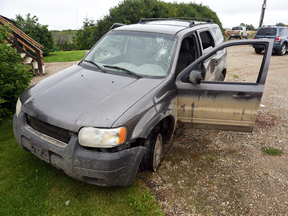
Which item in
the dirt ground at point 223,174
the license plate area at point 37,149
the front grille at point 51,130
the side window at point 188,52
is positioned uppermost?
the side window at point 188,52

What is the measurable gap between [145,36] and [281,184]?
9.82 ft

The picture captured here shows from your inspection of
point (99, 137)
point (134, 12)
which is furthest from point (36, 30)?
point (99, 137)

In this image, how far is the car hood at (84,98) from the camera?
2.44 metres

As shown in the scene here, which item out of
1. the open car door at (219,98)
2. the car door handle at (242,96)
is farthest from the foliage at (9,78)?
the car door handle at (242,96)

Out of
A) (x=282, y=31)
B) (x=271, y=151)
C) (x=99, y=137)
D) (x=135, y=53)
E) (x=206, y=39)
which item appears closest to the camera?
(x=99, y=137)

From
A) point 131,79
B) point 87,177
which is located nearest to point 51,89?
point 131,79

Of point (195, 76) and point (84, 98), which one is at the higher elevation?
point (195, 76)

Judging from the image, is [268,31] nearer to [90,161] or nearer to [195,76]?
[195,76]

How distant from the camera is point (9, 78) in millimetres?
4605

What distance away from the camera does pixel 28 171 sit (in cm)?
318

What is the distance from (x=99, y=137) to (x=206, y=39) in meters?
3.46

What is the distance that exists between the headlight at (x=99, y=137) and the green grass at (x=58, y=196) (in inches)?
33.1

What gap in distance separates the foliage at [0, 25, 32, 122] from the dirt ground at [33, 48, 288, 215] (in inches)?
127

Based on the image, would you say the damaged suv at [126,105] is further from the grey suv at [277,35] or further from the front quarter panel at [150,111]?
the grey suv at [277,35]
